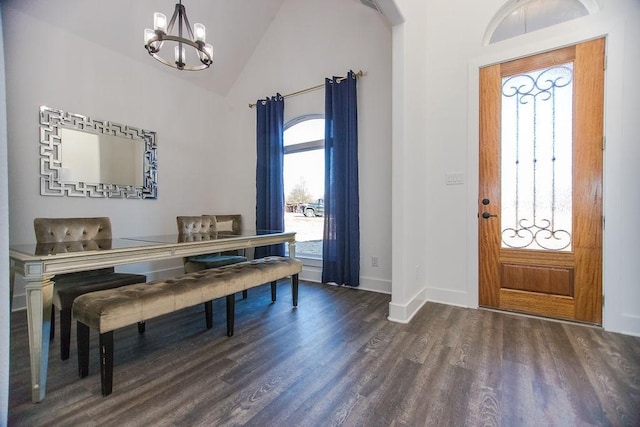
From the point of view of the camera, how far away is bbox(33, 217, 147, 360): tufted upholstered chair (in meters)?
1.70

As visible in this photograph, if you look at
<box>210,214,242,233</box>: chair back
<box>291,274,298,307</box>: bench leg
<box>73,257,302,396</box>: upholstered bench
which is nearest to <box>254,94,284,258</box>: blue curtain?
<box>210,214,242,233</box>: chair back

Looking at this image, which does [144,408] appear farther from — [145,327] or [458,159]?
[458,159]

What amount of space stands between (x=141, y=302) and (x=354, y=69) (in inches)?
127

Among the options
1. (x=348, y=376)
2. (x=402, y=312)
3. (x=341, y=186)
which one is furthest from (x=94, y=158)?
(x=402, y=312)

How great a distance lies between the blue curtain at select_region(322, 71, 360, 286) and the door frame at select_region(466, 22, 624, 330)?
3.90 ft

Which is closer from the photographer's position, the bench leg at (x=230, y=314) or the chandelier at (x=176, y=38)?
the bench leg at (x=230, y=314)

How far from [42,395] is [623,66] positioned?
426 centimetres

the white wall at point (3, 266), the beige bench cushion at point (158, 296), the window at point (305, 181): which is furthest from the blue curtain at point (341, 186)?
the white wall at point (3, 266)

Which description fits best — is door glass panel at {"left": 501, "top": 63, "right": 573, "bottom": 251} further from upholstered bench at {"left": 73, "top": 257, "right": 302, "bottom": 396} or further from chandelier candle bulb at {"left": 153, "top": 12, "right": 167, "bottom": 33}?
chandelier candle bulb at {"left": 153, "top": 12, "right": 167, "bottom": 33}

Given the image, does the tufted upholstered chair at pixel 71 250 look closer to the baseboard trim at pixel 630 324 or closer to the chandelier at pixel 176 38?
the chandelier at pixel 176 38

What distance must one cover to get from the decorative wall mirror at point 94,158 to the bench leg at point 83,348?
2118 millimetres

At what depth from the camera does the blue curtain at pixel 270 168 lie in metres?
3.85

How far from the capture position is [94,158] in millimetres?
3160

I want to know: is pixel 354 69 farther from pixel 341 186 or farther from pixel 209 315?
pixel 209 315
